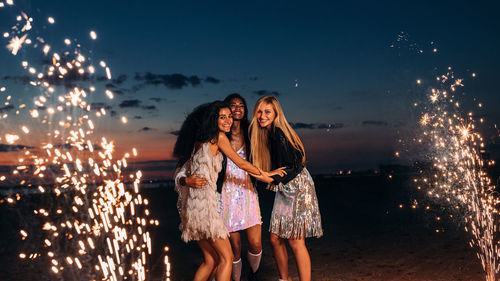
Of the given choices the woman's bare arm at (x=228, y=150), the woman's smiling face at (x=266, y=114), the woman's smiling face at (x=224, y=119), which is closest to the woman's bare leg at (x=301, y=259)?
the woman's bare arm at (x=228, y=150)

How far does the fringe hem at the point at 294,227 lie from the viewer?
14.2 ft

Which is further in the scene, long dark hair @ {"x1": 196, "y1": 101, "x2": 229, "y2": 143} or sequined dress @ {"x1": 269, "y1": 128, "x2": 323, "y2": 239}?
sequined dress @ {"x1": 269, "y1": 128, "x2": 323, "y2": 239}

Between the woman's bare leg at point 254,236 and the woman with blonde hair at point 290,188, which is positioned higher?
the woman with blonde hair at point 290,188

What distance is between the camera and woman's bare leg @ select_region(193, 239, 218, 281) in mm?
3885

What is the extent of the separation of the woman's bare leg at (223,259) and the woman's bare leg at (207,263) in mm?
124

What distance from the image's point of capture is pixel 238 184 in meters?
4.76

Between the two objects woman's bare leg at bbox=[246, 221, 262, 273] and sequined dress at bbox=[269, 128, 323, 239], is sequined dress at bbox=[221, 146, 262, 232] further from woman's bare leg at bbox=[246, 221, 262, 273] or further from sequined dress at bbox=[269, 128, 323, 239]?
sequined dress at bbox=[269, 128, 323, 239]

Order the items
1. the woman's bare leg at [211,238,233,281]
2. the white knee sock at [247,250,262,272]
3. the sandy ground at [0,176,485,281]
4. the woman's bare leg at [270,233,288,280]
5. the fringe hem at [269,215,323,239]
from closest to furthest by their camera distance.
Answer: the woman's bare leg at [211,238,233,281]
the fringe hem at [269,215,323,239]
the woman's bare leg at [270,233,288,280]
the white knee sock at [247,250,262,272]
the sandy ground at [0,176,485,281]

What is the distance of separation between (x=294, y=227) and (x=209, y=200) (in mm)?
1095

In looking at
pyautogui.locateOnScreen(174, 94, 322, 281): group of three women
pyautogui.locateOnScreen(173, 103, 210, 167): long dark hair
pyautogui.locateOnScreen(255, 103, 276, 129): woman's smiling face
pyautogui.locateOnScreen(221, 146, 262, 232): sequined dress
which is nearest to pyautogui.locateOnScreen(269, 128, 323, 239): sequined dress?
pyautogui.locateOnScreen(174, 94, 322, 281): group of three women

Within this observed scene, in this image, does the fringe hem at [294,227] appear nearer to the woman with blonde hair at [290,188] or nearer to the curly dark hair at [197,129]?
the woman with blonde hair at [290,188]

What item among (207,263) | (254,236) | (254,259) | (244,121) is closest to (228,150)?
(244,121)

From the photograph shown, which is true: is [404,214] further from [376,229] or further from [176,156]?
[176,156]

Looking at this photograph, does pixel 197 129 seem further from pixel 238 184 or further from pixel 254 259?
pixel 254 259
